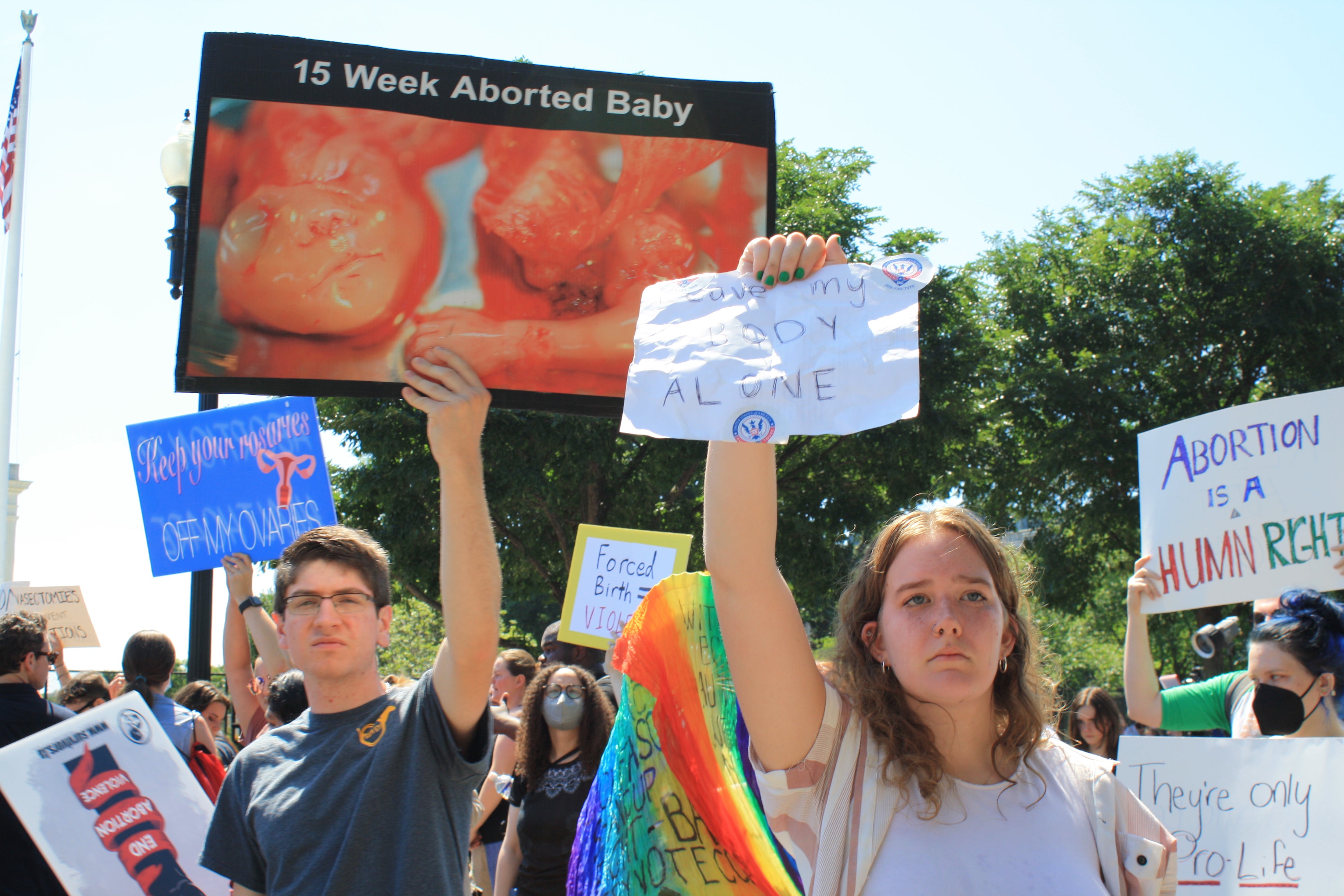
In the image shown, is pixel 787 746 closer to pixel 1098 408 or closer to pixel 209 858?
pixel 209 858

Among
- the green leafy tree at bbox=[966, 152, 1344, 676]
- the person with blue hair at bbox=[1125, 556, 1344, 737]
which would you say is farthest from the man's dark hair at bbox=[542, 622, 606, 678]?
the green leafy tree at bbox=[966, 152, 1344, 676]

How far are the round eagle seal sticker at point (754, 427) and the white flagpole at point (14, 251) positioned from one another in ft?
49.9

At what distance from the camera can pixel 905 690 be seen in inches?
83.7

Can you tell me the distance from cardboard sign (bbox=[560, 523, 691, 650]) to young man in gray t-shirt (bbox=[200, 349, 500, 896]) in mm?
3776

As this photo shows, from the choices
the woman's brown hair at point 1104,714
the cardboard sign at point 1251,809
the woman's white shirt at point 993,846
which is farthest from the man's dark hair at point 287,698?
the woman's brown hair at point 1104,714

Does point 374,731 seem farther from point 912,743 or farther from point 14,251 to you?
point 14,251

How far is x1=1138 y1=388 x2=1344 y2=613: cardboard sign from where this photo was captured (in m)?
3.93

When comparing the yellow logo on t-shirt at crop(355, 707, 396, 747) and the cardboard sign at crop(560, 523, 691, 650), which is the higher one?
the cardboard sign at crop(560, 523, 691, 650)

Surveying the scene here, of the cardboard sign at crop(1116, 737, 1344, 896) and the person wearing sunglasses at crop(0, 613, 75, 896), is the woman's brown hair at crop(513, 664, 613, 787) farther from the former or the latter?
the cardboard sign at crop(1116, 737, 1344, 896)

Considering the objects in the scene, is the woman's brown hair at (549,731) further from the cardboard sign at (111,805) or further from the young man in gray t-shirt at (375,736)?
the young man in gray t-shirt at (375,736)

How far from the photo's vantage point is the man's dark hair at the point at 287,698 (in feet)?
13.4

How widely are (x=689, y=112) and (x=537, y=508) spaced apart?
1605 cm

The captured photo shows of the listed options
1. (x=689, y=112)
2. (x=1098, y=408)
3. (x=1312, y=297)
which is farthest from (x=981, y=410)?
(x=689, y=112)

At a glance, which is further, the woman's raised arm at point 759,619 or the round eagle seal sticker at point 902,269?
the round eagle seal sticker at point 902,269
